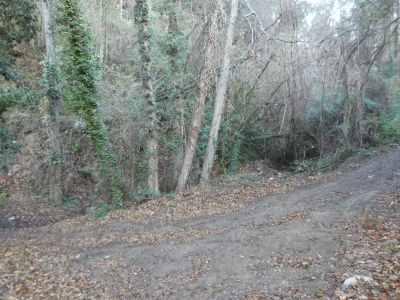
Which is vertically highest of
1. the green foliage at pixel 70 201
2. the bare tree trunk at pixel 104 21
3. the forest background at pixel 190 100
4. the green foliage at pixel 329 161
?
the bare tree trunk at pixel 104 21

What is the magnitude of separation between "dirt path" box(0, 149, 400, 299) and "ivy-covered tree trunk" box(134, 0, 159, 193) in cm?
257

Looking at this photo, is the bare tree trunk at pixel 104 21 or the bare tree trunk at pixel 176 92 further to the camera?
the bare tree trunk at pixel 104 21

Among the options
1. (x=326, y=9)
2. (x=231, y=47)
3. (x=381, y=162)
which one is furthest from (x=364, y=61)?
(x=231, y=47)

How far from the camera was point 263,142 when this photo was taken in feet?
57.9

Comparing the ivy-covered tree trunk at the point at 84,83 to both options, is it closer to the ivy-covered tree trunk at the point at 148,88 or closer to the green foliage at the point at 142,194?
the green foliage at the point at 142,194

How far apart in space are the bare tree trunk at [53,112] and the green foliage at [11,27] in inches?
118

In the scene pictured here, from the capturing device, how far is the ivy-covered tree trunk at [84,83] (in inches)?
471

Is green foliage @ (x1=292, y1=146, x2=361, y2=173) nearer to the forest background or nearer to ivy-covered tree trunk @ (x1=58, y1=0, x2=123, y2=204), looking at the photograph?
the forest background

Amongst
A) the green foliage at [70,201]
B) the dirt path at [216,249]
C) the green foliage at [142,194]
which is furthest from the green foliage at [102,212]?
the green foliage at [70,201]

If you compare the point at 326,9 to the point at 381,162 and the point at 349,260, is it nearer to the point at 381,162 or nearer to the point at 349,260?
A: the point at 381,162

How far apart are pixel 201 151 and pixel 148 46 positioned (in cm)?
509

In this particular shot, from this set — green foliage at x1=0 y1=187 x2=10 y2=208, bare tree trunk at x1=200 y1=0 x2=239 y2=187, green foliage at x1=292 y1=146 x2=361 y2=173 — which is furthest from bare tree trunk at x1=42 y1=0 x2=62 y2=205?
green foliage at x1=292 y1=146 x2=361 y2=173

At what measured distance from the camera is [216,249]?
8078 mm

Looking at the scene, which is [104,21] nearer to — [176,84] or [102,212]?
[176,84]
